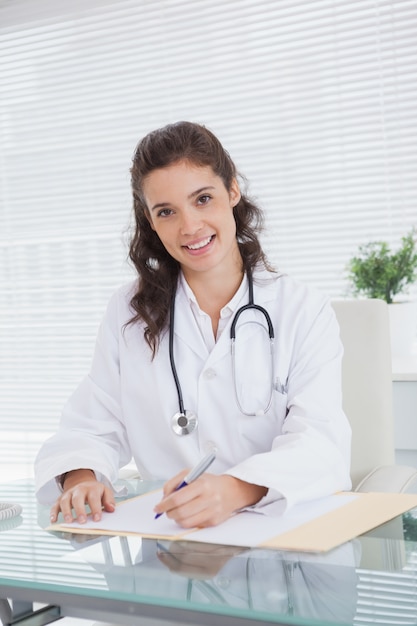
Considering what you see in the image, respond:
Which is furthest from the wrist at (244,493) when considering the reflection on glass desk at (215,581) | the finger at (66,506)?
the finger at (66,506)

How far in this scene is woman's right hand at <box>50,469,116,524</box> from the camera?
1.35m

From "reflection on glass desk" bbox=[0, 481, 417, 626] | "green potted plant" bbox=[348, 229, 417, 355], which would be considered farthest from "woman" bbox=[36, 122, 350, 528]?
"green potted plant" bbox=[348, 229, 417, 355]

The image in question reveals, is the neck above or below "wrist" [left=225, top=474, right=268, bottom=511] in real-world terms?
above

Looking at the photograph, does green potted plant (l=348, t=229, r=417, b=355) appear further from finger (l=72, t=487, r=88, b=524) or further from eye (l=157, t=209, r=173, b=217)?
finger (l=72, t=487, r=88, b=524)

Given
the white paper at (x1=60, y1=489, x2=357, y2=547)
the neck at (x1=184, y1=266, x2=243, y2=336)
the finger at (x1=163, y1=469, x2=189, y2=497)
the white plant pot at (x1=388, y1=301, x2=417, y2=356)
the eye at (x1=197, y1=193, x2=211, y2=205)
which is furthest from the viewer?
the white plant pot at (x1=388, y1=301, x2=417, y2=356)

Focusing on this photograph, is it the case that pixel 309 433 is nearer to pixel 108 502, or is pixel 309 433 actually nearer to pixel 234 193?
pixel 108 502

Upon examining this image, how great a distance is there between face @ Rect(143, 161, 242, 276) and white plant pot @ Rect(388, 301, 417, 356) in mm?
1214

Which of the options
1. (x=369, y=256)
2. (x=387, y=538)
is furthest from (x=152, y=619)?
(x=369, y=256)

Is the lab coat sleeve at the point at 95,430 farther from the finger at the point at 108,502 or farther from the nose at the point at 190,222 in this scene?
the nose at the point at 190,222

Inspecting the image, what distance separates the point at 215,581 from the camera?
0.98 metres

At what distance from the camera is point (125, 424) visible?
1.83 m

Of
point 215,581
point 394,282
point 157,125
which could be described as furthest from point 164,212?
point 157,125

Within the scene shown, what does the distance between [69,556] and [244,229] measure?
102 cm

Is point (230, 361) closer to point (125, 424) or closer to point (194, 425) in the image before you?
point (194, 425)
